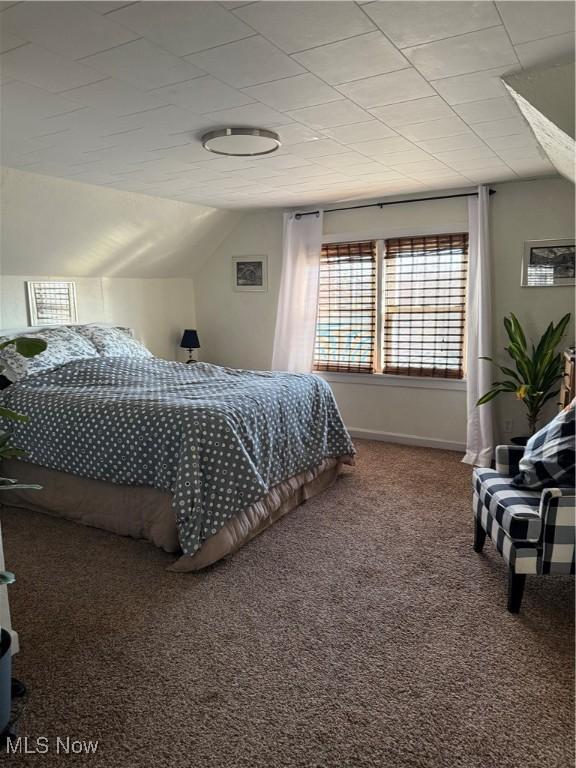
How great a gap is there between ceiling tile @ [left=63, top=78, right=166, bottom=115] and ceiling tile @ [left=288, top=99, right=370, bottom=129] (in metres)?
0.63

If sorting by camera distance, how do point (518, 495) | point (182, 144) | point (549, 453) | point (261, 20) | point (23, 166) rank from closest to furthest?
point (261, 20)
point (549, 453)
point (518, 495)
point (182, 144)
point (23, 166)

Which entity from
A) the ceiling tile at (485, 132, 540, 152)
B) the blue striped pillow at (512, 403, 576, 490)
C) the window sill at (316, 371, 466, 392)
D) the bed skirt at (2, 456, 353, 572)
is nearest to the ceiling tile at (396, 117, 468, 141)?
the ceiling tile at (485, 132, 540, 152)

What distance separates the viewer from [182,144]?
2.85m

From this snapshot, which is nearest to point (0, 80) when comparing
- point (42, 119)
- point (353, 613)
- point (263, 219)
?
point (42, 119)

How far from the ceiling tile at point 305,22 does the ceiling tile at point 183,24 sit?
0.07 metres

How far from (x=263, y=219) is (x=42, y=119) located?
10.0 ft

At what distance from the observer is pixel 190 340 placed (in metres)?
5.49

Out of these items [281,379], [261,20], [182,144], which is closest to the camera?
[261,20]

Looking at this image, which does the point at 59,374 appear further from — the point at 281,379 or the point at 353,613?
the point at 353,613

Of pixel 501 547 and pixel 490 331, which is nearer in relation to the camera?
pixel 501 547

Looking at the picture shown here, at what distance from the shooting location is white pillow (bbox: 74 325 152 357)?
169 inches

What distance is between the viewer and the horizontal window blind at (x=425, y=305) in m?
4.49

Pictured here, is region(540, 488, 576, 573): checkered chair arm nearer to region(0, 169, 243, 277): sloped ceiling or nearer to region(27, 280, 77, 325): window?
region(0, 169, 243, 277): sloped ceiling

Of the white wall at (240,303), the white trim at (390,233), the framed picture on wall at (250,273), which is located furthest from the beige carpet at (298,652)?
the framed picture on wall at (250,273)
